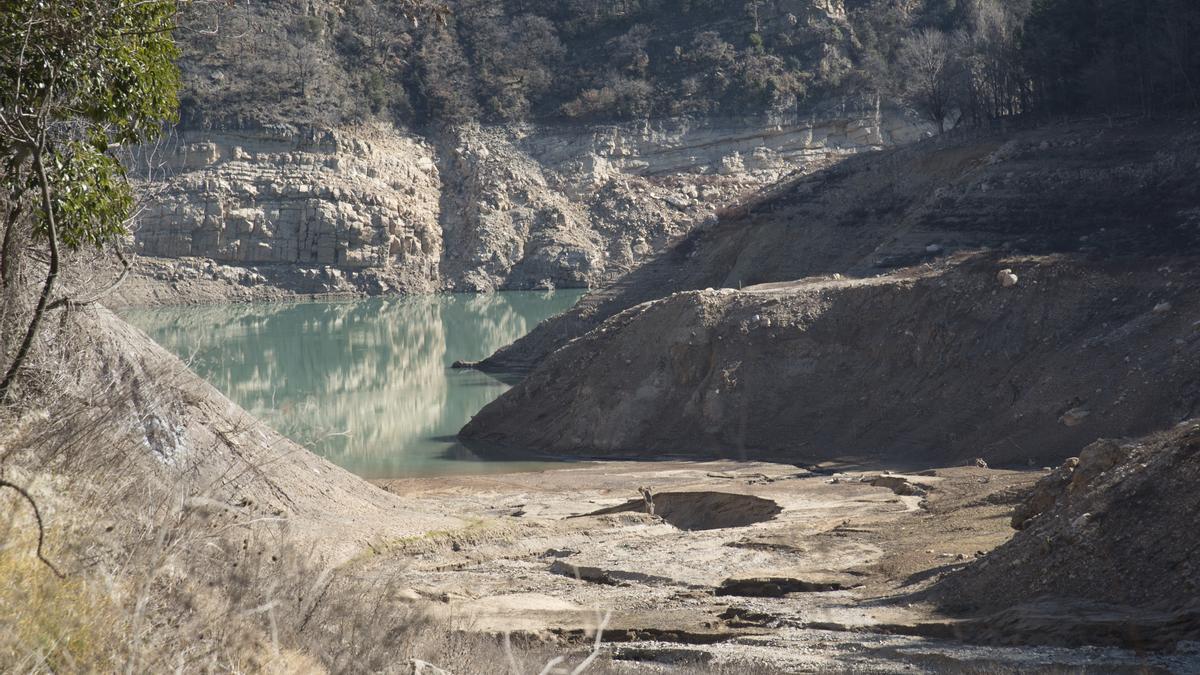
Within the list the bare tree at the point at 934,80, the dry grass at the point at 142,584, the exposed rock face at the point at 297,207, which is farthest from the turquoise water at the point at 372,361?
the bare tree at the point at 934,80

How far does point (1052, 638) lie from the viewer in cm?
959

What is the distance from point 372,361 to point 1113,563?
4327 cm

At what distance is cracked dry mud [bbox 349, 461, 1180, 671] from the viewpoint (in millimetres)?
10344

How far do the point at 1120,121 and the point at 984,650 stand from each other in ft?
96.8

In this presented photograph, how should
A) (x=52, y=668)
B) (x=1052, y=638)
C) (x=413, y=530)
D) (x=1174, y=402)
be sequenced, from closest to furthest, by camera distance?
(x=52, y=668), (x=1052, y=638), (x=413, y=530), (x=1174, y=402)

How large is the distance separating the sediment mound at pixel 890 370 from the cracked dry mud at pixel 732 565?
112 inches

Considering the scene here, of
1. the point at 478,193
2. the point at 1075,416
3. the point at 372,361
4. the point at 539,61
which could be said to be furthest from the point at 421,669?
the point at 539,61

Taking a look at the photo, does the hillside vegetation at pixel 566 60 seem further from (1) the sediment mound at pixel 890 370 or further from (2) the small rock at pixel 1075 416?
(2) the small rock at pixel 1075 416

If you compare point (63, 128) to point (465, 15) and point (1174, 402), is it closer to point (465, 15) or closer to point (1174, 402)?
point (1174, 402)

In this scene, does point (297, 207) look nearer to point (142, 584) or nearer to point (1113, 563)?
point (1113, 563)

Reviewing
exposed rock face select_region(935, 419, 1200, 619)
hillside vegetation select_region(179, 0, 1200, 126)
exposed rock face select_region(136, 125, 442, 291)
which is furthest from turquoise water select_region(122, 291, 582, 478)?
hillside vegetation select_region(179, 0, 1200, 126)

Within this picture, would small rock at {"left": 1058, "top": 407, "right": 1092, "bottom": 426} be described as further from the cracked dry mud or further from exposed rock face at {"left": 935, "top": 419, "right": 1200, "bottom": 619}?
exposed rock face at {"left": 935, "top": 419, "right": 1200, "bottom": 619}

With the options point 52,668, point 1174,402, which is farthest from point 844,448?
point 52,668

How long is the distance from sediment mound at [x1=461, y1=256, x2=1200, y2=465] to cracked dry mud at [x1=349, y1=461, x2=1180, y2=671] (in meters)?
2.84
